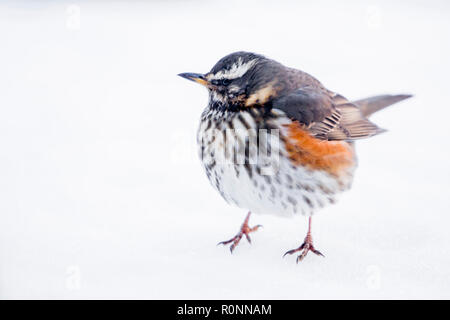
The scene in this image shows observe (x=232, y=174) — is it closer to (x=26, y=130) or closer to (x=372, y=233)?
(x=372, y=233)

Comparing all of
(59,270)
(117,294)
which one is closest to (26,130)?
(59,270)

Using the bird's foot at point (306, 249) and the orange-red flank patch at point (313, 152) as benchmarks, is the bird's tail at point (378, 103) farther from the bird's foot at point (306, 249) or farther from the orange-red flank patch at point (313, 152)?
the bird's foot at point (306, 249)

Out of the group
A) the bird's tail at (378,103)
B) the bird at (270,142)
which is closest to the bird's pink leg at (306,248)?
the bird at (270,142)

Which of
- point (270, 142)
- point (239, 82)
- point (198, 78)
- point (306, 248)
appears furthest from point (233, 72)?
point (306, 248)

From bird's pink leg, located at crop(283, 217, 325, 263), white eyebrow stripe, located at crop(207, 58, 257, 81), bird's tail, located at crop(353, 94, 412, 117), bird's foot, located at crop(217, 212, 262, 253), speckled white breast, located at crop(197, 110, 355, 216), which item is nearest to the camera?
speckled white breast, located at crop(197, 110, 355, 216)

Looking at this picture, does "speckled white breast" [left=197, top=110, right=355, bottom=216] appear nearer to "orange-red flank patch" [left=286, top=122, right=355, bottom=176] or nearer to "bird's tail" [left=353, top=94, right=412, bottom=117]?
"orange-red flank patch" [left=286, top=122, right=355, bottom=176]

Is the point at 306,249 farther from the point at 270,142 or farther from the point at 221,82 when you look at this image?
the point at 221,82

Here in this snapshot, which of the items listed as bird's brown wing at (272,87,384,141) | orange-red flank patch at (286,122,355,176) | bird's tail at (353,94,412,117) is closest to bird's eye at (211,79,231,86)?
bird's brown wing at (272,87,384,141)
